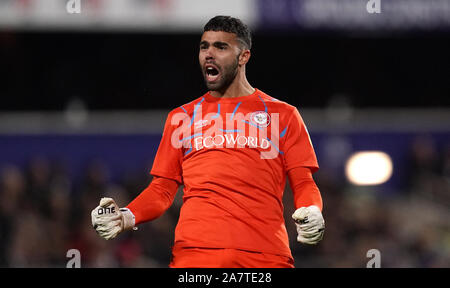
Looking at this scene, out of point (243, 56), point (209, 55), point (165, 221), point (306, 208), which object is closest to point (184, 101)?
point (165, 221)

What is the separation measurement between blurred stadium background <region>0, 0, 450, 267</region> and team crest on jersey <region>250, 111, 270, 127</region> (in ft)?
12.8

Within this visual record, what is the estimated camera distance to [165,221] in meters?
7.74

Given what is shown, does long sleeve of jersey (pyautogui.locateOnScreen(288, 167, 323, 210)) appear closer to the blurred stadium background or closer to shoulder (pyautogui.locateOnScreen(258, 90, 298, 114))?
shoulder (pyautogui.locateOnScreen(258, 90, 298, 114))

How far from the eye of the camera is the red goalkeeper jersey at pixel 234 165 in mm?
3768

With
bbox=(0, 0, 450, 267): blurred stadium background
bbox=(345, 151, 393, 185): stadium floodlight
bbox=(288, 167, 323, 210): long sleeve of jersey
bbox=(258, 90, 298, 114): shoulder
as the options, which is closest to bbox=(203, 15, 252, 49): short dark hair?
bbox=(258, 90, 298, 114): shoulder

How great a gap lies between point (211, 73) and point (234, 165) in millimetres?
504

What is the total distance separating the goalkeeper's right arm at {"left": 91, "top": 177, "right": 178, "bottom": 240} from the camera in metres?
3.63

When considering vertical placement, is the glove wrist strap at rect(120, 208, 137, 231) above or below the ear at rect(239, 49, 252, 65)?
below

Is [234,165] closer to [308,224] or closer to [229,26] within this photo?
[308,224]

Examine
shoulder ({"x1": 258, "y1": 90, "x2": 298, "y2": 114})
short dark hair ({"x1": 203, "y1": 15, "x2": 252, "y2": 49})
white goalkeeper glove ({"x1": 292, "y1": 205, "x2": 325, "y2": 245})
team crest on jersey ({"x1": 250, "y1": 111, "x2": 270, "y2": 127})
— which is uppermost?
short dark hair ({"x1": 203, "y1": 15, "x2": 252, "y2": 49})

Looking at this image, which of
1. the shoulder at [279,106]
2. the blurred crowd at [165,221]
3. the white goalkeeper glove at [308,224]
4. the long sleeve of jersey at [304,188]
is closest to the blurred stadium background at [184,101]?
the blurred crowd at [165,221]

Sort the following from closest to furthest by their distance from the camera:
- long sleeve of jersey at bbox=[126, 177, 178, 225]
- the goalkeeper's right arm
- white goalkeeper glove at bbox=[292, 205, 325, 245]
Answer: white goalkeeper glove at bbox=[292, 205, 325, 245], the goalkeeper's right arm, long sleeve of jersey at bbox=[126, 177, 178, 225]

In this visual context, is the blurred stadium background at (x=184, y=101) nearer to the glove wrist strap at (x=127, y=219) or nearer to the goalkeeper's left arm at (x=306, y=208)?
the glove wrist strap at (x=127, y=219)
